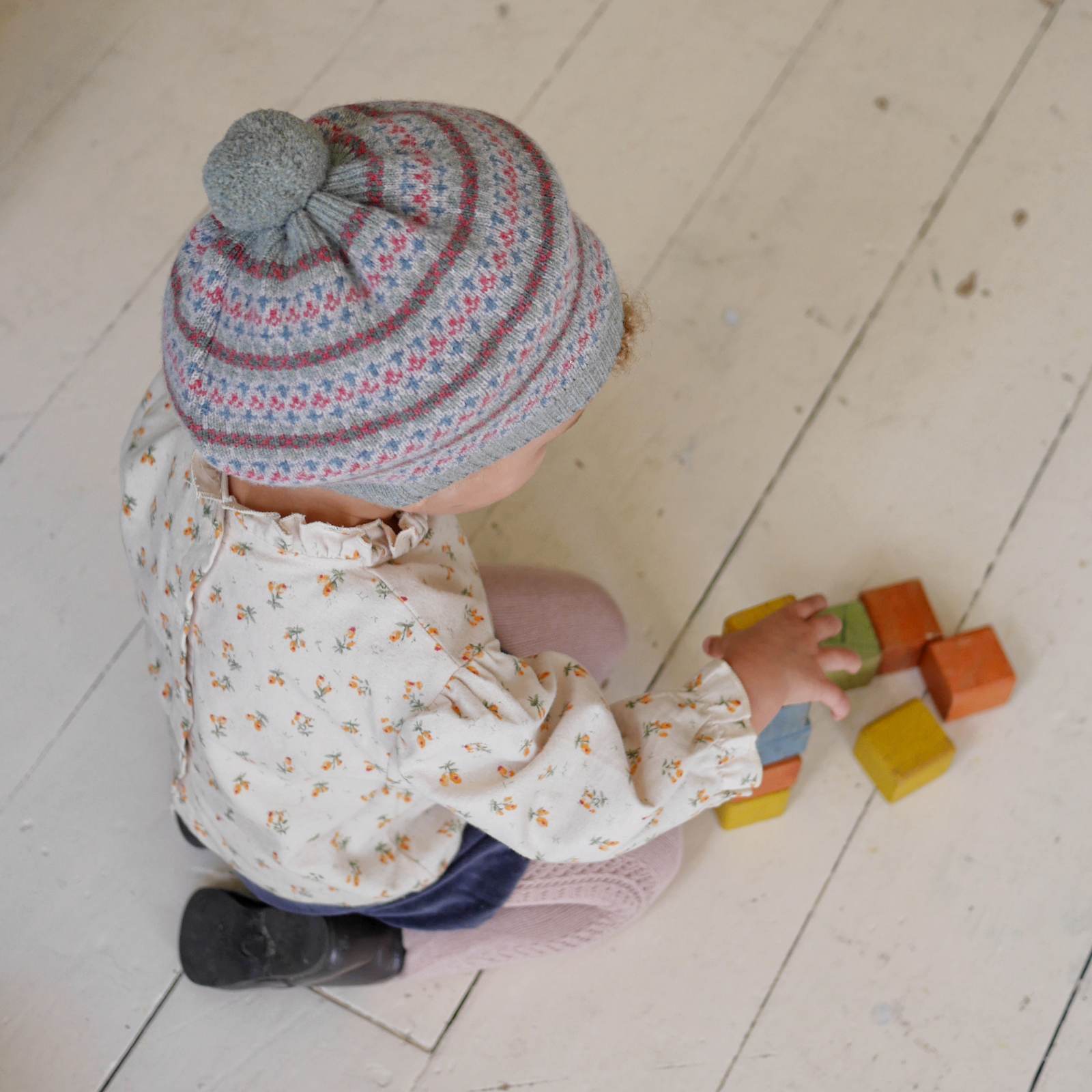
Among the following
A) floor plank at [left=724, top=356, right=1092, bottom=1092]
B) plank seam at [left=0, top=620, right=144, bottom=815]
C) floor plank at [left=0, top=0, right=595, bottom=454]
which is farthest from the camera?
floor plank at [left=0, top=0, right=595, bottom=454]

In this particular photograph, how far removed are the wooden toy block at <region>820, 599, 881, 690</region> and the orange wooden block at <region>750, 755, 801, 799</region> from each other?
0.09 metres

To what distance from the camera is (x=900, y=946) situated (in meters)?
1.07

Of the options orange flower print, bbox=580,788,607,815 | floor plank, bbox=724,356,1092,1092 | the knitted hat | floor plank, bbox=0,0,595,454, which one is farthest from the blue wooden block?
floor plank, bbox=0,0,595,454

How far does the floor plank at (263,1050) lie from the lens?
106cm

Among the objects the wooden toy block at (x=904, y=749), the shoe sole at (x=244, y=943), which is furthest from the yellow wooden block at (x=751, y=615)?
the shoe sole at (x=244, y=943)

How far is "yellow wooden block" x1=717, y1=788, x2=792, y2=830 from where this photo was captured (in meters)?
1.08

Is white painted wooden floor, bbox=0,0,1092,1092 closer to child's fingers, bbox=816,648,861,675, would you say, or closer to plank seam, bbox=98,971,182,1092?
plank seam, bbox=98,971,182,1092

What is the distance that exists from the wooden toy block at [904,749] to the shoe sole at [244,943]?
1.74 feet

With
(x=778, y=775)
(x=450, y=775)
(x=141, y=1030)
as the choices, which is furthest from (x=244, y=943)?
(x=778, y=775)

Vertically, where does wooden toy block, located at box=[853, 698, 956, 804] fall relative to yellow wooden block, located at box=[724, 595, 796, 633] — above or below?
below

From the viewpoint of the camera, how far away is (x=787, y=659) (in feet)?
3.14

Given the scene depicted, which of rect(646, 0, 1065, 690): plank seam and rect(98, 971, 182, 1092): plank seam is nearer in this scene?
rect(98, 971, 182, 1092): plank seam

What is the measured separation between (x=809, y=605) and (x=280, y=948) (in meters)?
0.55

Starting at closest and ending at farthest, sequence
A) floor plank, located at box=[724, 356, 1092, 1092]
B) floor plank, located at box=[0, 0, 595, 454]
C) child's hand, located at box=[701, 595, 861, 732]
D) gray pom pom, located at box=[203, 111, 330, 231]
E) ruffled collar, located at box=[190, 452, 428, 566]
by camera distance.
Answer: gray pom pom, located at box=[203, 111, 330, 231] < ruffled collar, located at box=[190, 452, 428, 566] < child's hand, located at box=[701, 595, 861, 732] < floor plank, located at box=[724, 356, 1092, 1092] < floor plank, located at box=[0, 0, 595, 454]
